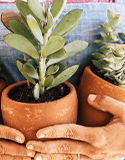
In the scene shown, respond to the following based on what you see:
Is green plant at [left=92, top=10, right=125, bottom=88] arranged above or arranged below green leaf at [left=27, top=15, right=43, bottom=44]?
below

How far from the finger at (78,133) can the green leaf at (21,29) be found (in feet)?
0.69

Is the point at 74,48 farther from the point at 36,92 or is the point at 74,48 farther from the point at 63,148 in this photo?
the point at 63,148

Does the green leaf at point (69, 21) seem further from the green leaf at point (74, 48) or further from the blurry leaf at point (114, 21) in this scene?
the blurry leaf at point (114, 21)

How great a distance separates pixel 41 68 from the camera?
508mm

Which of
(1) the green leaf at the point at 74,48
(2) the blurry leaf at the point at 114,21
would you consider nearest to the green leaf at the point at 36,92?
(1) the green leaf at the point at 74,48

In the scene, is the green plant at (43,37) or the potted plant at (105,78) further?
the potted plant at (105,78)

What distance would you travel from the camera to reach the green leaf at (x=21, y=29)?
1.61 ft

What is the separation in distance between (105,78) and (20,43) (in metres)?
0.27

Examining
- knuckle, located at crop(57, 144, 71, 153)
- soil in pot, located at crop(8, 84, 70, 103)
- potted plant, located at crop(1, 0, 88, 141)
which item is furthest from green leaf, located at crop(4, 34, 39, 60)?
knuckle, located at crop(57, 144, 71, 153)

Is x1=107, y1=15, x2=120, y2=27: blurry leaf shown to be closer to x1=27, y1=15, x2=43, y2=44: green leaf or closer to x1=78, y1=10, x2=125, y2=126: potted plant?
x1=78, y1=10, x2=125, y2=126: potted plant

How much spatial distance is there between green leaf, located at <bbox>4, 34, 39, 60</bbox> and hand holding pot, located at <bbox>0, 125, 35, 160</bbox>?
19 cm

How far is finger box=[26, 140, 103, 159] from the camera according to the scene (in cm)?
50

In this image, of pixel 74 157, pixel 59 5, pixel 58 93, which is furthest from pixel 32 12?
pixel 74 157

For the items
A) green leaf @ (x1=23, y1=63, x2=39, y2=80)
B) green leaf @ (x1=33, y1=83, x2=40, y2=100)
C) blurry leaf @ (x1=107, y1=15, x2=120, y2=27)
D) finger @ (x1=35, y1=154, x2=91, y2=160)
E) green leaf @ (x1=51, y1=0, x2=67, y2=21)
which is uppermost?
green leaf @ (x1=51, y1=0, x2=67, y2=21)
